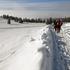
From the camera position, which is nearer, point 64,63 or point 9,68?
point 9,68

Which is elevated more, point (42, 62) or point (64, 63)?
point (42, 62)

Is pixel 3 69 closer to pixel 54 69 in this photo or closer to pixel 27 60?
pixel 27 60

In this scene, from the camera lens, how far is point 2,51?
12273 mm

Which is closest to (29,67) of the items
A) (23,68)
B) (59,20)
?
(23,68)

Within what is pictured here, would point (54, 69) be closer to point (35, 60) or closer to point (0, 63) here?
point (35, 60)

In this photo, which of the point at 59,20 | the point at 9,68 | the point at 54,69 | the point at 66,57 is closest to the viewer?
the point at 9,68

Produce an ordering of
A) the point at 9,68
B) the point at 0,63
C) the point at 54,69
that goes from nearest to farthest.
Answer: the point at 9,68 < the point at 54,69 < the point at 0,63

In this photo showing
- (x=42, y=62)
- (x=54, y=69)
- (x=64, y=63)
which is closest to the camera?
(x=42, y=62)

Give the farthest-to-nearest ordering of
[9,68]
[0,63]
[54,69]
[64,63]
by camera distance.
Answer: [64,63]
[0,63]
[54,69]
[9,68]

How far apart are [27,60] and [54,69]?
3.63 feet

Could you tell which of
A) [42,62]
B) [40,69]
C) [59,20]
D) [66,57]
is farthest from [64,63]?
[59,20]

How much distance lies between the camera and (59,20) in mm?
32344

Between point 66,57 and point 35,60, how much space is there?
14.2ft

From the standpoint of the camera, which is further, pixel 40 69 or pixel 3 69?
pixel 3 69
